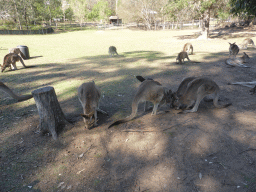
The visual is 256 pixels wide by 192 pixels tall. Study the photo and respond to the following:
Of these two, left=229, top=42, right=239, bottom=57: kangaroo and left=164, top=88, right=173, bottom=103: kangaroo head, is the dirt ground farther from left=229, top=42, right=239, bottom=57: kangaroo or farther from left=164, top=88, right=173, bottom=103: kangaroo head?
left=229, top=42, right=239, bottom=57: kangaroo

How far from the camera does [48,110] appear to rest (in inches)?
169

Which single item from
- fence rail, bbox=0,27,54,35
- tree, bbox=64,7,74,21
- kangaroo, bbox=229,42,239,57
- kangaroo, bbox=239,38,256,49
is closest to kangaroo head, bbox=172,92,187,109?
kangaroo, bbox=229,42,239,57

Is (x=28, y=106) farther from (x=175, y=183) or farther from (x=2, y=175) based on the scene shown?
(x=175, y=183)

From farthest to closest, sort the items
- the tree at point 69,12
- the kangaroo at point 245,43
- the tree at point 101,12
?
1. the tree at point 101,12
2. the tree at point 69,12
3. the kangaroo at point 245,43

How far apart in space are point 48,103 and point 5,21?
51829 millimetres

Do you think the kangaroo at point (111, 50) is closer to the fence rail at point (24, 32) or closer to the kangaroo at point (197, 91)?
the kangaroo at point (197, 91)

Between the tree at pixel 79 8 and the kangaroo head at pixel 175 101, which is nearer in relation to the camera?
the kangaroo head at pixel 175 101

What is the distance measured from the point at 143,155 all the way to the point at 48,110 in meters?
2.59

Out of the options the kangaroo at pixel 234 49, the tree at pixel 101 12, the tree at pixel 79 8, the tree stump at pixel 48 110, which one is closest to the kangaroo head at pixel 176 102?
the tree stump at pixel 48 110

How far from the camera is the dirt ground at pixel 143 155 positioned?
307 centimetres

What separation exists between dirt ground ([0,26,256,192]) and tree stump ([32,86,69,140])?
0.70 ft

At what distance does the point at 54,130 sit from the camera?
432 centimetres

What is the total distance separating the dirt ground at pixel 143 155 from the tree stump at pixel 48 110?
212 millimetres

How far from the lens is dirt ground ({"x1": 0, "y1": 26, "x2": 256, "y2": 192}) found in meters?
3.07
